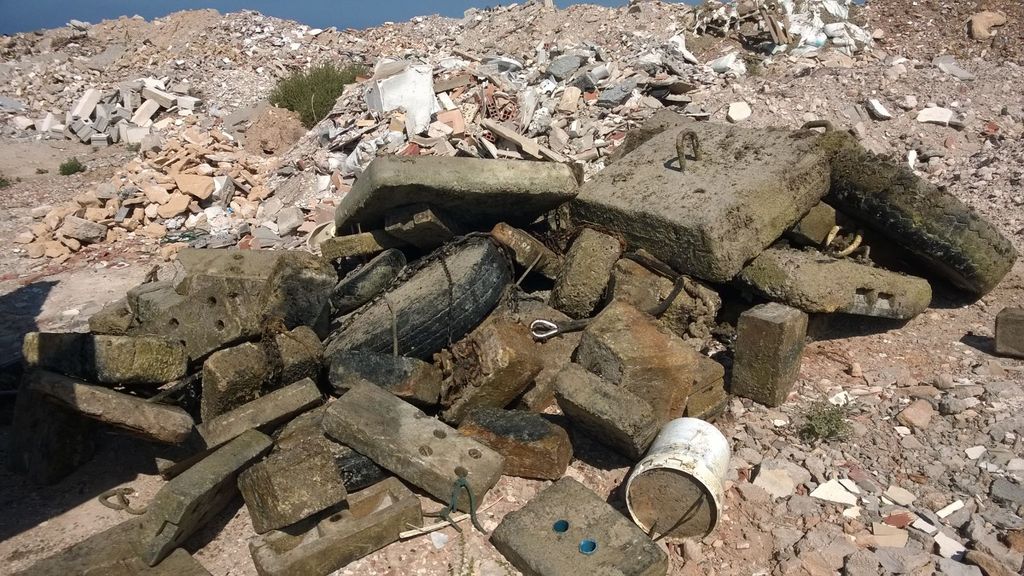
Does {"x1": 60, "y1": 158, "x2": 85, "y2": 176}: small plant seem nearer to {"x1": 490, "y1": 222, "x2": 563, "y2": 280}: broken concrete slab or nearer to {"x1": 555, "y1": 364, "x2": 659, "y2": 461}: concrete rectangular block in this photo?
{"x1": 490, "y1": 222, "x2": 563, "y2": 280}: broken concrete slab

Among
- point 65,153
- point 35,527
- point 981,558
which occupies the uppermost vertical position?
point 35,527

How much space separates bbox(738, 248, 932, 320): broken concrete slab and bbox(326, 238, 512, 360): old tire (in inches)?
68.6

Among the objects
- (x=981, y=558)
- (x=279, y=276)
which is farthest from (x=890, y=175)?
(x=279, y=276)

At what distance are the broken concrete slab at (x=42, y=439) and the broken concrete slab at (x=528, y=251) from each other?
2812mm

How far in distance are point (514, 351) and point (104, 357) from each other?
2.33m

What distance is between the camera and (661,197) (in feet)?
16.1

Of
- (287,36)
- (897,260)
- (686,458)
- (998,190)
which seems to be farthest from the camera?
(287,36)

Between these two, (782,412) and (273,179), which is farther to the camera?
A: (273,179)

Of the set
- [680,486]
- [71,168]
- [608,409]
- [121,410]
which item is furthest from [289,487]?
[71,168]

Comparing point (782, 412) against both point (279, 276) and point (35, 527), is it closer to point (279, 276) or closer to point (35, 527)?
point (279, 276)

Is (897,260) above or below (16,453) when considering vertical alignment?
below

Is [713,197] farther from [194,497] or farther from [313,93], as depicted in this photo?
[313,93]

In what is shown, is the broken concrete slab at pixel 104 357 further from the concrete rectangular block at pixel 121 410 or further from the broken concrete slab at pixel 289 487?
the broken concrete slab at pixel 289 487

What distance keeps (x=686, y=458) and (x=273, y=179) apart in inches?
Result: 264
